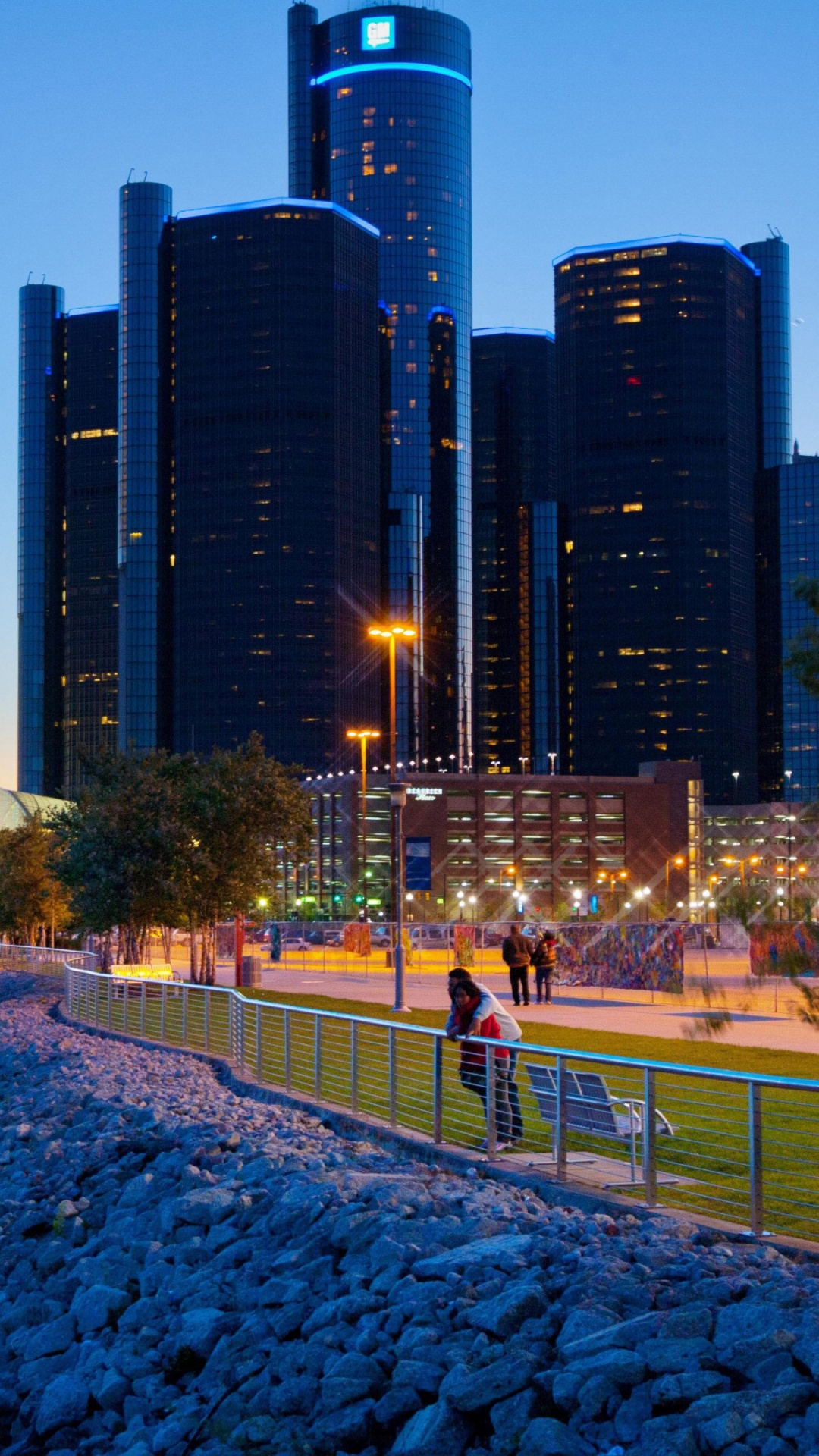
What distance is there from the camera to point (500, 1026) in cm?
1434

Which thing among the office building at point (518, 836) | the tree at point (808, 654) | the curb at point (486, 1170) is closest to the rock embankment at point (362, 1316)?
the curb at point (486, 1170)

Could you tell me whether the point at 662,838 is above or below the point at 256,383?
below

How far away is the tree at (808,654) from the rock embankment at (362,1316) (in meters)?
3.40

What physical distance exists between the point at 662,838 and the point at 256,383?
3128 inches

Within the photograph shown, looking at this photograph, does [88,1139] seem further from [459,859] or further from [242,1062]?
[459,859]

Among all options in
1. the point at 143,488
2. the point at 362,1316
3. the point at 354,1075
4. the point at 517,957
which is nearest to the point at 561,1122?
the point at 362,1316

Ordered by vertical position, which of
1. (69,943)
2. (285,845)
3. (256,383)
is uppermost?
(256,383)

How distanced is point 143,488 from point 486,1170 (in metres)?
187

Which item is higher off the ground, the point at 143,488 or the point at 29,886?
the point at 143,488

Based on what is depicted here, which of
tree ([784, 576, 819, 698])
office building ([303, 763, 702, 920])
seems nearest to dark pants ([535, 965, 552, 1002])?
tree ([784, 576, 819, 698])

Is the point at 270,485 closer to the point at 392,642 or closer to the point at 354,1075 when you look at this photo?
the point at 392,642

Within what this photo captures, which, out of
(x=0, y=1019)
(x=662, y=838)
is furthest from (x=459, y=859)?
(x=0, y=1019)

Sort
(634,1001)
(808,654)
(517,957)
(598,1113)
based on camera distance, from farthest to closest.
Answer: (634,1001)
(517,957)
(598,1113)
(808,654)

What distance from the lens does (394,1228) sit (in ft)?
36.7
